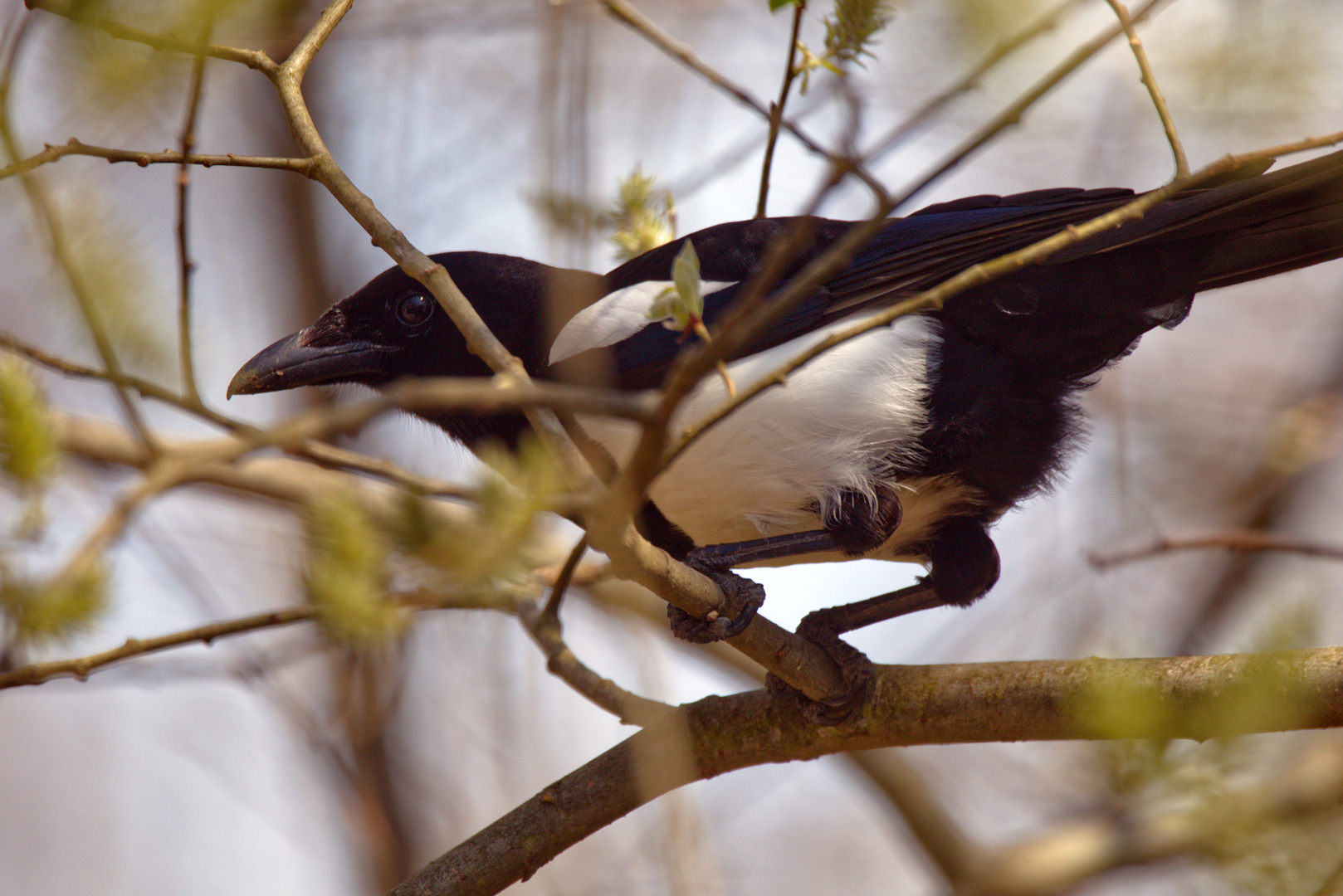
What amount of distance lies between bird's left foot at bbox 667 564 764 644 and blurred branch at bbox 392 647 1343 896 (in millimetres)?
253

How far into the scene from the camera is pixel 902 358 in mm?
3084

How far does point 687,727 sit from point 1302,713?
133 cm

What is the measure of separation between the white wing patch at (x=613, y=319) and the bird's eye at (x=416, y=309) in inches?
18.1

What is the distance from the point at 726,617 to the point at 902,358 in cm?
101

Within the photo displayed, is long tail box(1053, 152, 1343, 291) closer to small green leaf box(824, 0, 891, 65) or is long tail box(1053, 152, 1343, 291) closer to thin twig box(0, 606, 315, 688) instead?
small green leaf box(824, 0, 891, 65)

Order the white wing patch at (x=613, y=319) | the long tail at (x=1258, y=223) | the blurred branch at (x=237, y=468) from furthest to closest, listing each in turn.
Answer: the blurred branch at (x=237, y=468) → the white wing patch at (x=613, y=319) → the long tail at (x=1258, y=223)

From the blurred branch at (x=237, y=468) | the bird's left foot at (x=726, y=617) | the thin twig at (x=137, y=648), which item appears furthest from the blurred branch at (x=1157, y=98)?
the blurred branch at (x=237, y=468)

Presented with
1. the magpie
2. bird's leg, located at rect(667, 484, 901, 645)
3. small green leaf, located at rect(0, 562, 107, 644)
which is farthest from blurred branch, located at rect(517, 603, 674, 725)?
small green leaf, located at rect(0, 562, 107, 644)

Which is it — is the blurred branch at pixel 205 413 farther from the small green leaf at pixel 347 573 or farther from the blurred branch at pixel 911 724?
the blurred branch at pixel 911 724

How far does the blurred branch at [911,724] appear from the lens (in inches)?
88.5

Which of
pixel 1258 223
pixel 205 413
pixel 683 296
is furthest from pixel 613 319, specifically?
pixel 1258 223

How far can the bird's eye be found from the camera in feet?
11.4

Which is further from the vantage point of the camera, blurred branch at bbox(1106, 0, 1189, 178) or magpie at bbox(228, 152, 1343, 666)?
magpie at bbox(228, 152, 1343, 666)

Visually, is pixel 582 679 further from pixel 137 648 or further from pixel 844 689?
pixel 137 648
